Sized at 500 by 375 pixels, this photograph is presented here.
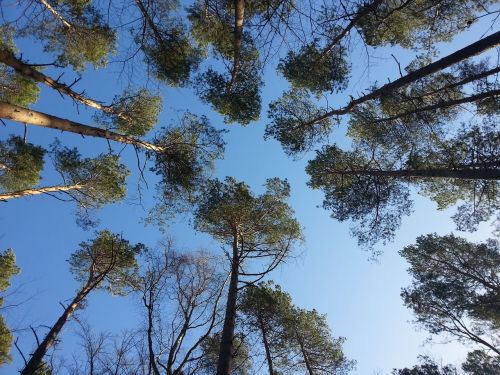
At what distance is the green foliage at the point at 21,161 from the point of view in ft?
37.8

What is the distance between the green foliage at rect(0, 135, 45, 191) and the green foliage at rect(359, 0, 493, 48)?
1004cm

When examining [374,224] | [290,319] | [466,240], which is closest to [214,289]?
[290,319]

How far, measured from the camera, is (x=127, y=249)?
1214 centimetres

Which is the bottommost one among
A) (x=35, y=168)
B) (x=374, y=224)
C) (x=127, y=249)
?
(x=374, y=224)

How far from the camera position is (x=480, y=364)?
48.4 ft

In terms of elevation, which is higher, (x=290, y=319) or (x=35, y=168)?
(x=35, y=168)

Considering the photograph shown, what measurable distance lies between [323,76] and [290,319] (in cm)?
810

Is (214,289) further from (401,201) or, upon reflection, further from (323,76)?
(323,76)

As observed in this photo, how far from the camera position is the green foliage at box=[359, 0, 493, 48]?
988cm

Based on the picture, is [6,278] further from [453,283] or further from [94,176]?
[453,283]

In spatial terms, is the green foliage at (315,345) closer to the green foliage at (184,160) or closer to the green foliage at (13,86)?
the green foliage at (184,160)

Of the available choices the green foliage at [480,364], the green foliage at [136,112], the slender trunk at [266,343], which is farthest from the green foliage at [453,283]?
the green foliage at [136,112]

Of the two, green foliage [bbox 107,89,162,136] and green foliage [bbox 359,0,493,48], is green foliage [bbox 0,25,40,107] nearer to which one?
green foliage [bbox 107,89,162,136]

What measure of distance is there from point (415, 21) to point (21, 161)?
39.5 feet
